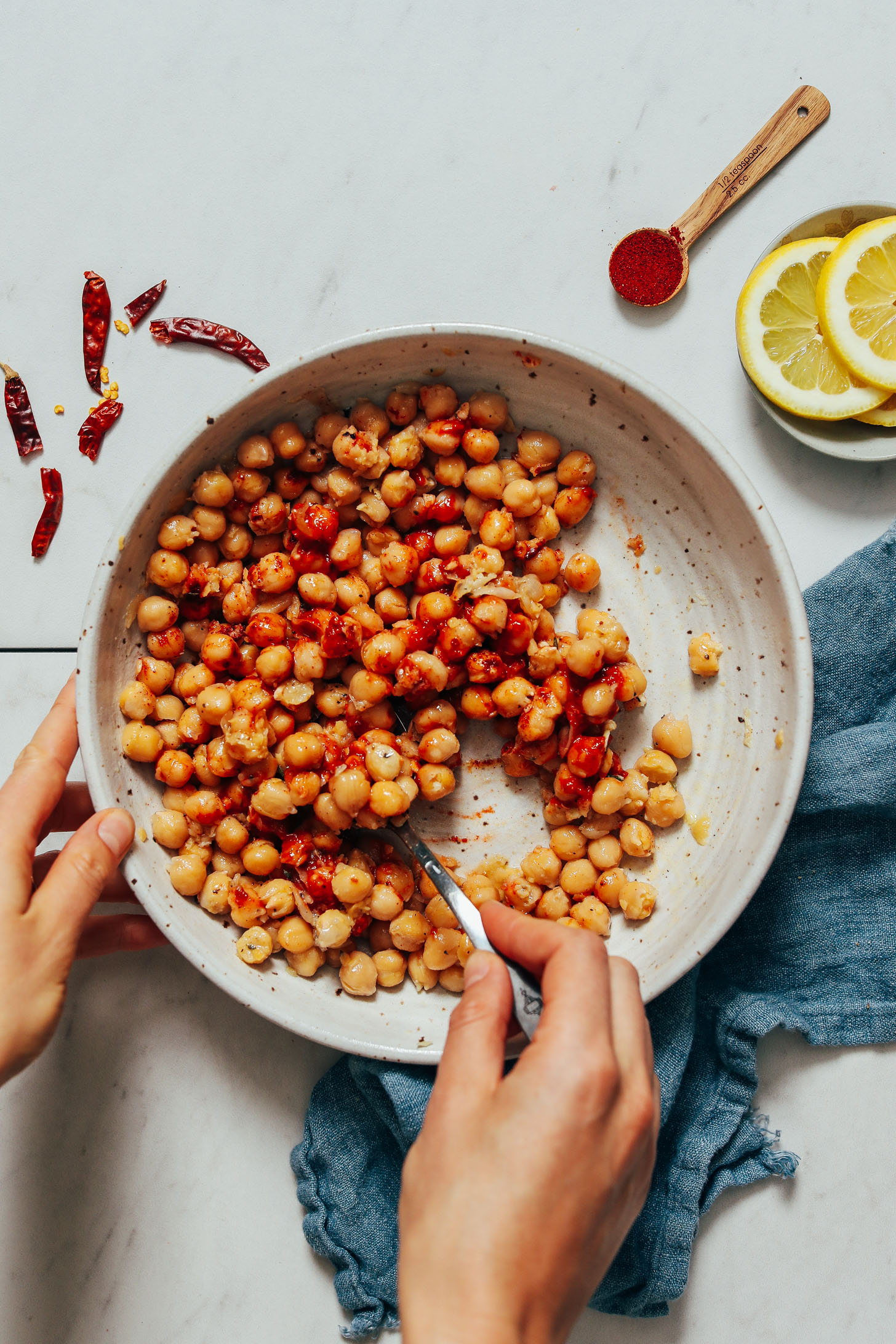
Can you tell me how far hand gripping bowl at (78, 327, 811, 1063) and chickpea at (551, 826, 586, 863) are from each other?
9cm

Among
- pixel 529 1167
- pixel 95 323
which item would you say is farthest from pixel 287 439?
pixel 529 1167

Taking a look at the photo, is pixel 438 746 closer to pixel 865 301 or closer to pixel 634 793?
pixel 634 793

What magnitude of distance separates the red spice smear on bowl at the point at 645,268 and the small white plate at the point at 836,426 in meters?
0.26

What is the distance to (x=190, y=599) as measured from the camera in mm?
2410

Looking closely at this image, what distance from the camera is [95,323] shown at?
2.59 meters

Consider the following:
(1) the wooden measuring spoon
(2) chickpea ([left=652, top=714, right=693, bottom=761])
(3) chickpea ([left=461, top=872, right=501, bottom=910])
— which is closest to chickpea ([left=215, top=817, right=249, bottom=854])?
(3) chickpea ([left=461, top=872, right=501, bottom=910])

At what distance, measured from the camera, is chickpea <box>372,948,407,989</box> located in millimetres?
2391

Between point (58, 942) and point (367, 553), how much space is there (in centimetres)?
123

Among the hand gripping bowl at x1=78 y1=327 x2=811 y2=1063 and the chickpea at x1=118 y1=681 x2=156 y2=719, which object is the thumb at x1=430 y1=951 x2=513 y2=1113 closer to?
the hand gripping bowl at x1=78 y1=327 x2=811 y2=1063

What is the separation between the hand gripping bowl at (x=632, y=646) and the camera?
2.19 m

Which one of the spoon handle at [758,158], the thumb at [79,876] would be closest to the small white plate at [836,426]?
the spoon handle at [758,158]

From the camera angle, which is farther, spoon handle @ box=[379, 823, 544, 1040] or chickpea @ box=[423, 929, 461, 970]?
chickpea @ box=[423, 929, 461, 970]

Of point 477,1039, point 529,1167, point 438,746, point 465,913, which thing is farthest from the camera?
point 438,746

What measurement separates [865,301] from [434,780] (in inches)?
66.3
